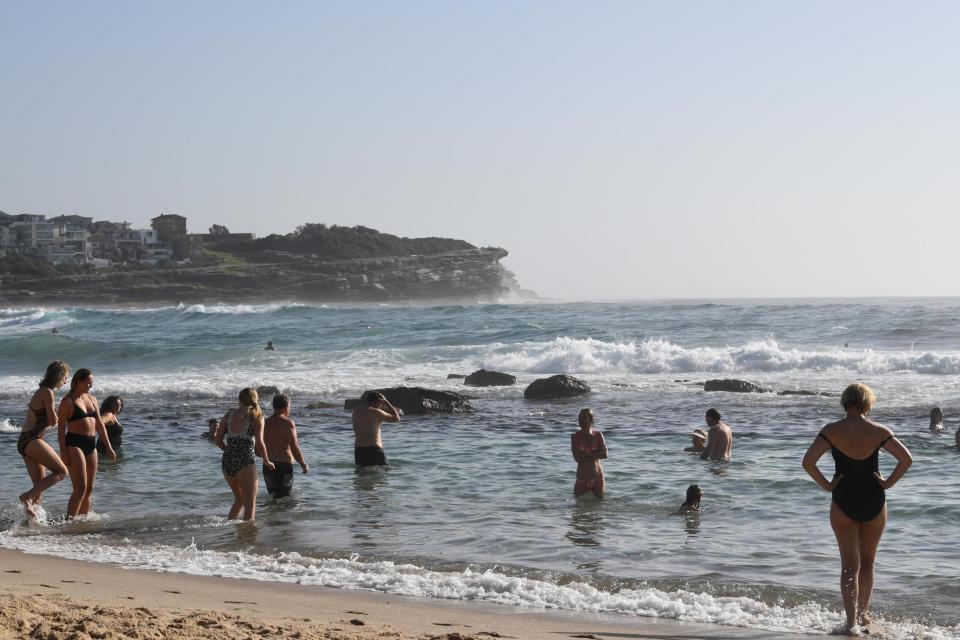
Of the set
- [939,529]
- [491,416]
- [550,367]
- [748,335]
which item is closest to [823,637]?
[939,529]

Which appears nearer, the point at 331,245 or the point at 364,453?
the point at 364,453

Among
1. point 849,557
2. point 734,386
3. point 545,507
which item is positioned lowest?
point 545,507

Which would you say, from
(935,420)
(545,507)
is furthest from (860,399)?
(935,420)

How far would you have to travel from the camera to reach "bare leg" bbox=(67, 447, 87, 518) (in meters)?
10.4

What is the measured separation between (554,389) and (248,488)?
1441 cm

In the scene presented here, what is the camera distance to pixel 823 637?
6773mm

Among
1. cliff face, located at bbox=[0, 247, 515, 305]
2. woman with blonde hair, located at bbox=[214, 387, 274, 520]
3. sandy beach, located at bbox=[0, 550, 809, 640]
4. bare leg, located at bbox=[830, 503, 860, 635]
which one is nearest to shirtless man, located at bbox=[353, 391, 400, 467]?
woman with blonde hair, located at bbox=[214, 387, 274, 520]

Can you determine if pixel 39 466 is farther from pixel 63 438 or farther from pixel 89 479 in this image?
pixel 89 479

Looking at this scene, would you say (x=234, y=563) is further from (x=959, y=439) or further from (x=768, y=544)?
(x=959, y=439)

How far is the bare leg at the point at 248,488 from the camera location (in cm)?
1059

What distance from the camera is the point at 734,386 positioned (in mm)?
→ 25094

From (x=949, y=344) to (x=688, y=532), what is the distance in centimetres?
3391

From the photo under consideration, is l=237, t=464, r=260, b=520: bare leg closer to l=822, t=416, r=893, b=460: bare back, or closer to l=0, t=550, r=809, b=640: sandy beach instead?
l=0, t=550, r=809, b=640: sandy beach

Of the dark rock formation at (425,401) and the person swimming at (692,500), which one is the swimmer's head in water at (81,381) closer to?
the person swimming at (692,500)
